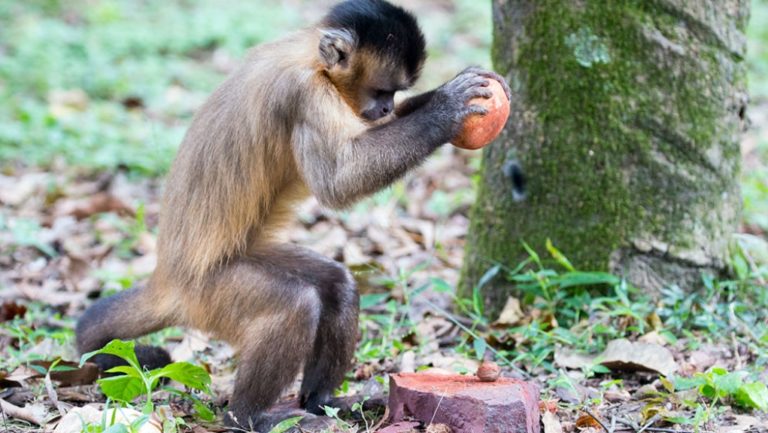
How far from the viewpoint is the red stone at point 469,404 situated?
3.55m

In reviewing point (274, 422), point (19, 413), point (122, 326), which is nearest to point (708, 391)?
point (274, 422)

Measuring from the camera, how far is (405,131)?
4.26m

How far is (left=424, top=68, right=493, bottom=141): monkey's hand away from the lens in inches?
167

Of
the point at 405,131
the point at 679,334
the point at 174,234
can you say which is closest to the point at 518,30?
the point at 405,131

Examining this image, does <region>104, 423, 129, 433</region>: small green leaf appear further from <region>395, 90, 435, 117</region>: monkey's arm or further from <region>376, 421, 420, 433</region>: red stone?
<region>395, 90, 435, 117</region>: monkey's arm

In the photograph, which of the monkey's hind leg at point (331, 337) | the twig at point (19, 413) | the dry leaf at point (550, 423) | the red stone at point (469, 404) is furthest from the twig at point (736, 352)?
the twig at point (19, 413)

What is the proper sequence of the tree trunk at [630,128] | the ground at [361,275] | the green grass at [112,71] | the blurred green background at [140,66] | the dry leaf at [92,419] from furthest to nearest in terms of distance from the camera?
the green grass at [112,71], the blurred green background at [140,66], the tree trunk at [630,128], the ground at [361,275], the dry leaf at [92,419]

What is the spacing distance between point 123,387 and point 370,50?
1.89 meters

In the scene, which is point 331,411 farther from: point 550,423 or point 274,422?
point 550,423

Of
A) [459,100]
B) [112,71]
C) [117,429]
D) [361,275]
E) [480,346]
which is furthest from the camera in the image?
[112,71]

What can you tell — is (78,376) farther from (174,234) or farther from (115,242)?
(115,242)

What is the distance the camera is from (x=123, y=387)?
392 cm

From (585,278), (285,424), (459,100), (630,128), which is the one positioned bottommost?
(285,424)

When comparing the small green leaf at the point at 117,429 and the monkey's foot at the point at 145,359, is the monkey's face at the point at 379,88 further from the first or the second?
the small green leaf at the point at 117,429
